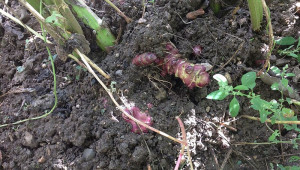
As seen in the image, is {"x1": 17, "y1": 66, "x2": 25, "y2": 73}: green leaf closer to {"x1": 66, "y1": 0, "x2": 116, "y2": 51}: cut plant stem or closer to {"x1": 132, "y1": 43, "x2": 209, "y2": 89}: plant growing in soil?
{"x1": 66, "y1": 0, "x2": 116, "y2": 51}: cut plant stem

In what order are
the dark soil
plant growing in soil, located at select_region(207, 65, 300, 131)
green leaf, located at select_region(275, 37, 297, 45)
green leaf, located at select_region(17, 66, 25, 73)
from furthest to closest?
green leaf, located at select_region(17, 66, 25, 73)
green leaf, located at select_region(275, 37, 297, 45)
the dark soil
plant growing in soil, located at select_region(207, 65, 300, 131)

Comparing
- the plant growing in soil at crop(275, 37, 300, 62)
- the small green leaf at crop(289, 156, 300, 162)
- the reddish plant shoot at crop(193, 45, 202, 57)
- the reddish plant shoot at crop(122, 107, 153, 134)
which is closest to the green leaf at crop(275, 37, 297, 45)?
the plant growing in soil at crop(275, 37, 300, 62)

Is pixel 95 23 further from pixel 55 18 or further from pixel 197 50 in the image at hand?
pixel 197 50

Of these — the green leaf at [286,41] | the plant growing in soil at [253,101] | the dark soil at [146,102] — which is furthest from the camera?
the green leaf at [286,41]

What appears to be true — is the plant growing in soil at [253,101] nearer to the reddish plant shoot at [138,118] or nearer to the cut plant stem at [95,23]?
the reddish plant shoot at [138,118]

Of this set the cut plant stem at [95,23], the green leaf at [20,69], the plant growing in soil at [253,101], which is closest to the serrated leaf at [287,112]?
the plant growing in soil at [253,101]

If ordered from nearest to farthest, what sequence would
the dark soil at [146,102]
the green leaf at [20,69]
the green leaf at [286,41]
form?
the dark soil at [146,102]
the green leaf at [286,41]
the green leaf at [20,69]
